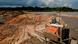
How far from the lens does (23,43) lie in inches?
457

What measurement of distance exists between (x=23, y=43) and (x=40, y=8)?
1508 inches

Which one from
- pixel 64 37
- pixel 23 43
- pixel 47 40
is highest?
pixel 64 37

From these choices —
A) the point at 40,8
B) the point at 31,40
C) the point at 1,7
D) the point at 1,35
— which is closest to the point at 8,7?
the point at 1,7

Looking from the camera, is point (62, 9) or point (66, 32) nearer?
point (66, 32)

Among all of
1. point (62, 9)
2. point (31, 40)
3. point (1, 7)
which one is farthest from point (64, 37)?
point (62, 9)

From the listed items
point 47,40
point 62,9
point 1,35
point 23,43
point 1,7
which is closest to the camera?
point 47,40

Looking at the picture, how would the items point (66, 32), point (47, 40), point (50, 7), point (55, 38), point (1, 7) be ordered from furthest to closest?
point (50, 7) < point (1, 7) < point (47, 40) < point (55, 38) < point (66, 32)

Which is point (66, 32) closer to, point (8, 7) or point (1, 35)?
point (1, 35)

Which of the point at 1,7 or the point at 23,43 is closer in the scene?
the point at 23,43

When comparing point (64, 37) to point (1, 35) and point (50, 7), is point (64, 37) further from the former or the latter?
point (50, 7)

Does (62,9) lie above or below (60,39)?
below

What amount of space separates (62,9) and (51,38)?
1594 inches

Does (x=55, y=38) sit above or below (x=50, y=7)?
above

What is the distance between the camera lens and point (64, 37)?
7238mm
